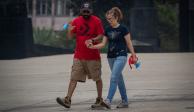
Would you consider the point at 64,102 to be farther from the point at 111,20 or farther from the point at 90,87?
the point at 90,87

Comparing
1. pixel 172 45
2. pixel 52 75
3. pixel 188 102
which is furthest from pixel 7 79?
pixel 172 45

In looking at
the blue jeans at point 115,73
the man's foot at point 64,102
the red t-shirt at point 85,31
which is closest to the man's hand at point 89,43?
the red t-shirt at point 85,31

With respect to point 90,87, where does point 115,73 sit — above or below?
above

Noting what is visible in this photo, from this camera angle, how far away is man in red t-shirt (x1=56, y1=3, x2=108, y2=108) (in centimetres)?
1349

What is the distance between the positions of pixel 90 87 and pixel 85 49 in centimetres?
430

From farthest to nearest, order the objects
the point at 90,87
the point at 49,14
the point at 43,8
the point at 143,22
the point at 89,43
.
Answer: the point at 49,14
the point at 43,8
the point at 143,22
the point at 90,87
the point at 89,43

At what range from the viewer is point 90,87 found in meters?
17.8

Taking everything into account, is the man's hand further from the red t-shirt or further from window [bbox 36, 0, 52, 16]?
window [bbox 36, 0, 52, 16]

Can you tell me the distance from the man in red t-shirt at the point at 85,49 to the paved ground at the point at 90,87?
1.16ft

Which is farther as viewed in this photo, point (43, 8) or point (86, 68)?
point (43, 8)

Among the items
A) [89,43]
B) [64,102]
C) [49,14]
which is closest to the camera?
[89,43]

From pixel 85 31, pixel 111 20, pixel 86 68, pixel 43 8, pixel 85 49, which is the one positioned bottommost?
pixel 43 8

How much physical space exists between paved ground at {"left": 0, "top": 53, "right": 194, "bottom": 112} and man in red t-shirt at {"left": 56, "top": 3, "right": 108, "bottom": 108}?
0.35m

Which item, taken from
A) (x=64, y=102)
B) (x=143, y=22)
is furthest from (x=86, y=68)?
(x=143, y=22)
